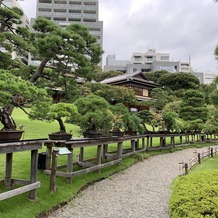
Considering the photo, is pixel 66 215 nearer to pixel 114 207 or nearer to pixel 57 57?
pixel 114 207

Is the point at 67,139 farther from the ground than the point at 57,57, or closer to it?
closer to it

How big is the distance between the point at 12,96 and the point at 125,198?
144 inches

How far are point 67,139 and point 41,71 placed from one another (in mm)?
6170

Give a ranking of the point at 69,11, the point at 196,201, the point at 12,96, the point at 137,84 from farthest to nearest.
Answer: the point at 69,11
the point at 137,84
the point at 12,96
the point at 196,201

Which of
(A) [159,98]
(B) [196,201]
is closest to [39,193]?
(B) [196,201]

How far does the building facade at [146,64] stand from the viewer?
69.8 meters

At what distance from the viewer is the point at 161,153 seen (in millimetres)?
16828

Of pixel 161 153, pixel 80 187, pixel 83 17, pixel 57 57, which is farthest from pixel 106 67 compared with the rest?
pixel 80 187

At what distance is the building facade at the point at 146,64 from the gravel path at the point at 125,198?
6110 centimetres

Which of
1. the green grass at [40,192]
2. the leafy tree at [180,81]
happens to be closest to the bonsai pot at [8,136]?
the green grass at [40,192]

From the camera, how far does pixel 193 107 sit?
23734 mm

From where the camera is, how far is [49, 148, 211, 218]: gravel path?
19.4 feet

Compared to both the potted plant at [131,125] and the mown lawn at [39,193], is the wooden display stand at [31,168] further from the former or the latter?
the potted plant at [131,125]

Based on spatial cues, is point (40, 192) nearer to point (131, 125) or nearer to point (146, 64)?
point (131, 125)
